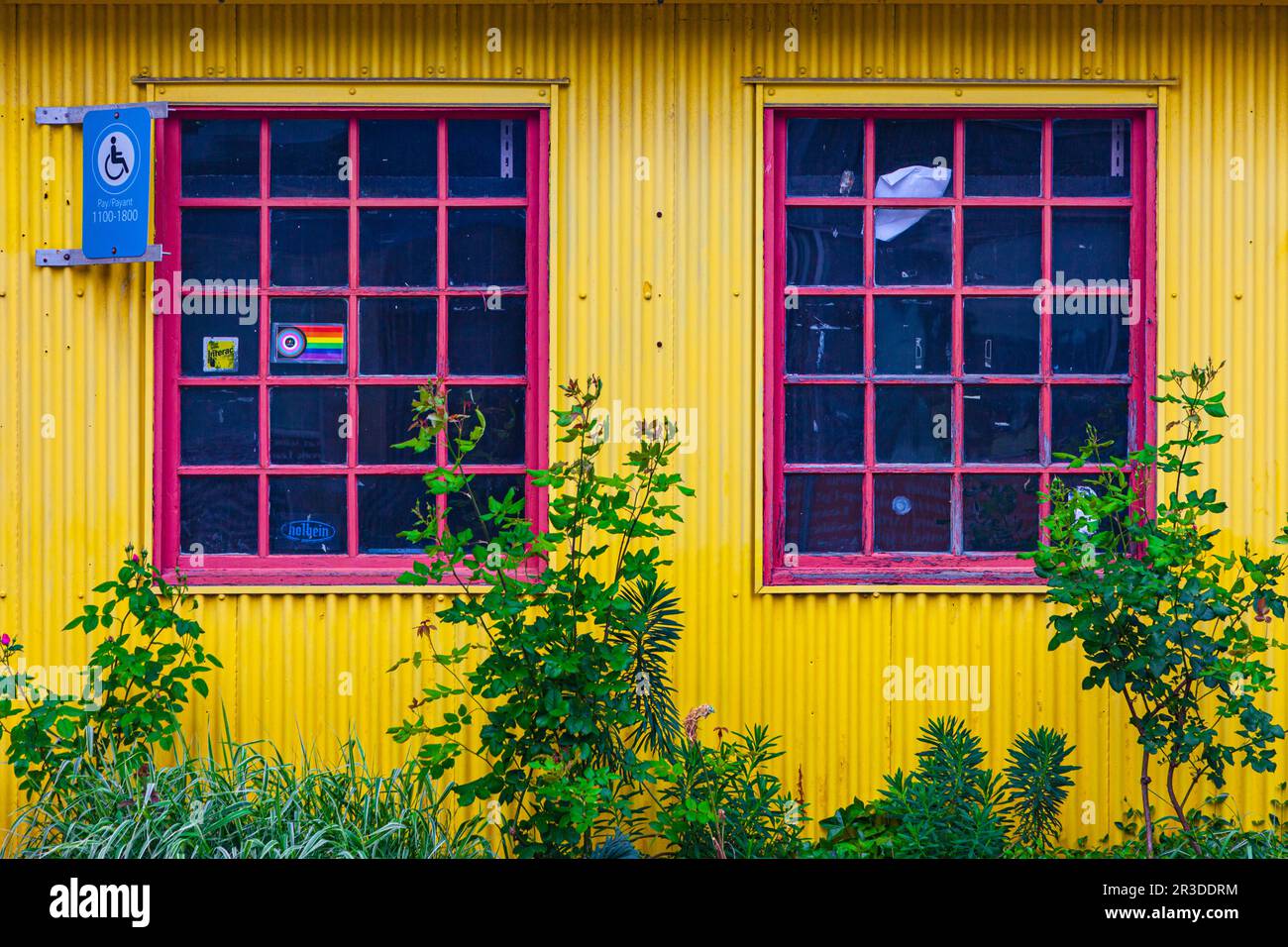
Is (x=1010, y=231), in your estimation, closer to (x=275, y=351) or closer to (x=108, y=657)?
(x=275, y=351)

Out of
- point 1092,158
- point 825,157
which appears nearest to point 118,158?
point 825,157

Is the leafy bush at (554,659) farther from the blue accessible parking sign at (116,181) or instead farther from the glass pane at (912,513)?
the blue accessible parking sign at (116,181)

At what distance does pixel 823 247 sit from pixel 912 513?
1313 mm

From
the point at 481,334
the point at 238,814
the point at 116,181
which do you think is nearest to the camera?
the point at 238,814

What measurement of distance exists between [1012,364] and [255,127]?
3.68 m

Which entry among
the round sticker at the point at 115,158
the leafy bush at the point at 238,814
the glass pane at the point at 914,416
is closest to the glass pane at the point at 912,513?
the glass pane at the point at 914,416

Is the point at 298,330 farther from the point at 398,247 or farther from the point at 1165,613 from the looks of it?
the point at 1165,613

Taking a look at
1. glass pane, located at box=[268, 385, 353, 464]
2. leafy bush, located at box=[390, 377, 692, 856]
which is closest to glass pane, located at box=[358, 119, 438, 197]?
glass pane, located at box=[268, 385, 353, 464]

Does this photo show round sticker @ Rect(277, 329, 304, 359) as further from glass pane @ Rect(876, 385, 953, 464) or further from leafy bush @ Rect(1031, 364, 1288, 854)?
leafy bush @ Rect(1031, 364, 1288, 854)

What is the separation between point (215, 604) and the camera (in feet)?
19.2

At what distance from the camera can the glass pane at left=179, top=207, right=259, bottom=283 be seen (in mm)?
5957

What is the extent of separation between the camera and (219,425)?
19.6 feet

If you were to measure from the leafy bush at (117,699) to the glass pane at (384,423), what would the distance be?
102 centimetres

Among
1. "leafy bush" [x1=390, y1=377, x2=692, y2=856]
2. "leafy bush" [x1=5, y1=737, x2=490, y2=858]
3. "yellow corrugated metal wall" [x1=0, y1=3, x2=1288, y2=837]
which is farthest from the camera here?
"yellow corrugated metal wall" [x1=0, y1=3, x2=1288, y2=837]
